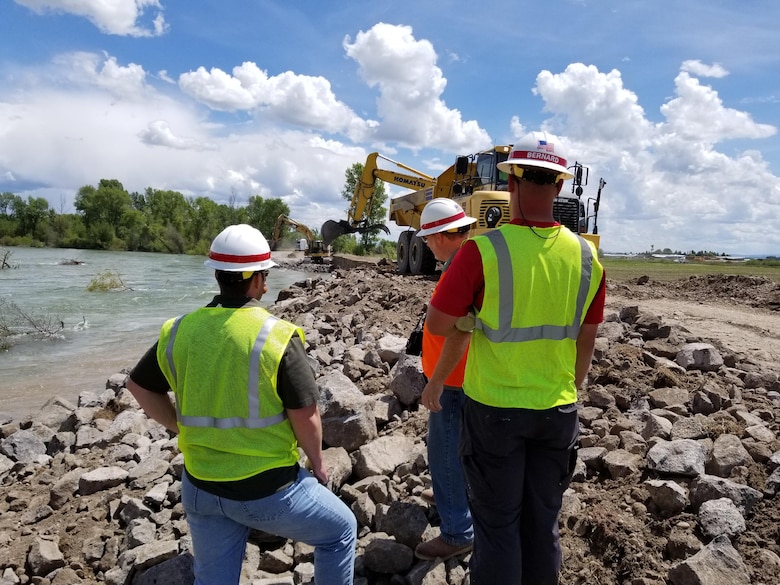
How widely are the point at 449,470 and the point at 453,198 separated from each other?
12.2 meters

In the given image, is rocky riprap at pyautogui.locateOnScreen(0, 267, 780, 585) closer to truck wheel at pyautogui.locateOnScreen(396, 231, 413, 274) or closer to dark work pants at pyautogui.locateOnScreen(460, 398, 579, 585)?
dark work pants at pyautogui.locateOnScreen(460, 398, 579, 585)

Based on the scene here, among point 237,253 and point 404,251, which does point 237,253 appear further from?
point 404,251

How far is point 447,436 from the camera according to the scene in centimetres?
282

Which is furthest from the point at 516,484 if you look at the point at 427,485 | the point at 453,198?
the point at 453,198

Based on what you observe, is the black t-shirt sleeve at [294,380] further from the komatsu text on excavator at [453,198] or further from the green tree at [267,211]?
the green tree at [267,211]

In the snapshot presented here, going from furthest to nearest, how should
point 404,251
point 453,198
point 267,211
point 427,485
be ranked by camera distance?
point 267,211, point 404,251, point 453,198, point 427,485

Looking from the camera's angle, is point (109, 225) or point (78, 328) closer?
point (78, 328)

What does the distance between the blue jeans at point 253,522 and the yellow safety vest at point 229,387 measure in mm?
113

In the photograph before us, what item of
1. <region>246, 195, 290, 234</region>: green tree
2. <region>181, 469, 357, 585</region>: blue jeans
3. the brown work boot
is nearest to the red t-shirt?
<region>181, 469, 357, 585</region>: blue jeans

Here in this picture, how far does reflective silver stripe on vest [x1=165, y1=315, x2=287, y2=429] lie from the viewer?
77.3 inches

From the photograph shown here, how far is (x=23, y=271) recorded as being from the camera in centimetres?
3319

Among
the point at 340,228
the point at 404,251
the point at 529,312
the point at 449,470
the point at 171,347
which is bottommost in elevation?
the point at 449,470

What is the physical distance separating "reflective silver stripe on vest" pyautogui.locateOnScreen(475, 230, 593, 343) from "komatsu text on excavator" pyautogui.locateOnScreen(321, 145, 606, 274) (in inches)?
263

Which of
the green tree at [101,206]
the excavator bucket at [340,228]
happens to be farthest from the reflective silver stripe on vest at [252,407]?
the green tree at [101,206]
